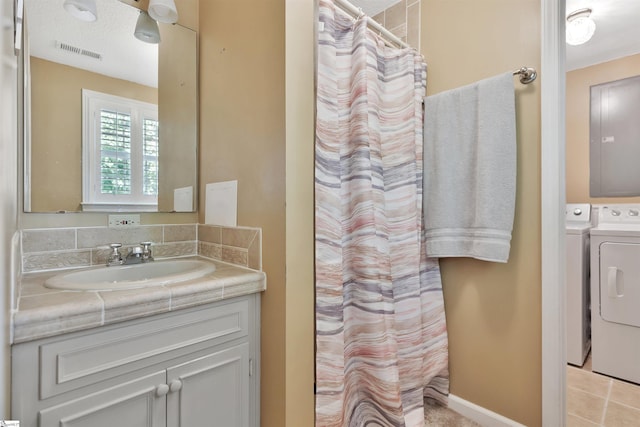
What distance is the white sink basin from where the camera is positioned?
2.87ft

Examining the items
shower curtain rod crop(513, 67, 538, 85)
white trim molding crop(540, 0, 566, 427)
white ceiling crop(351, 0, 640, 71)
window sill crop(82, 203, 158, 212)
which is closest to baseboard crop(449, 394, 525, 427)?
white trim molding crop(540, 0, 566, 427)

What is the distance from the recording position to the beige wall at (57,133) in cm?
114

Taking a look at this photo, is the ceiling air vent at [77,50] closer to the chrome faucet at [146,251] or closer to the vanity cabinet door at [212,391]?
the chrome faucet at [146,251]

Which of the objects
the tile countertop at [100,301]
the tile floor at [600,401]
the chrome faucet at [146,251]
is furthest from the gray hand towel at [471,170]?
the chrome faucet at [146,251]

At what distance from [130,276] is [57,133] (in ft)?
2.12

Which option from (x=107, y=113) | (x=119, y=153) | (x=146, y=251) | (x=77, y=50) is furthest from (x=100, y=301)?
(x=77, y=50)

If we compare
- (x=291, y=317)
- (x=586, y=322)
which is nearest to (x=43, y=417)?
(x=291, y=317)

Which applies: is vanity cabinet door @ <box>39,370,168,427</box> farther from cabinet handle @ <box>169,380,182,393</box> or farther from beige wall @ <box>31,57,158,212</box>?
beige wall @ <box>31,57,158,212</box>

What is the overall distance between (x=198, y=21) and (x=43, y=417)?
171 centimetres

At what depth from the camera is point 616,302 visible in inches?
75.4

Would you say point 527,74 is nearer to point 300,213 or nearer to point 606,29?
point 300,213

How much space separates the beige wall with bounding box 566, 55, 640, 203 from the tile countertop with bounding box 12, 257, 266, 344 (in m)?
2.94

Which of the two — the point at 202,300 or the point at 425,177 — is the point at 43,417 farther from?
the point at 425,177

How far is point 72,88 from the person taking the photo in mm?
1216
